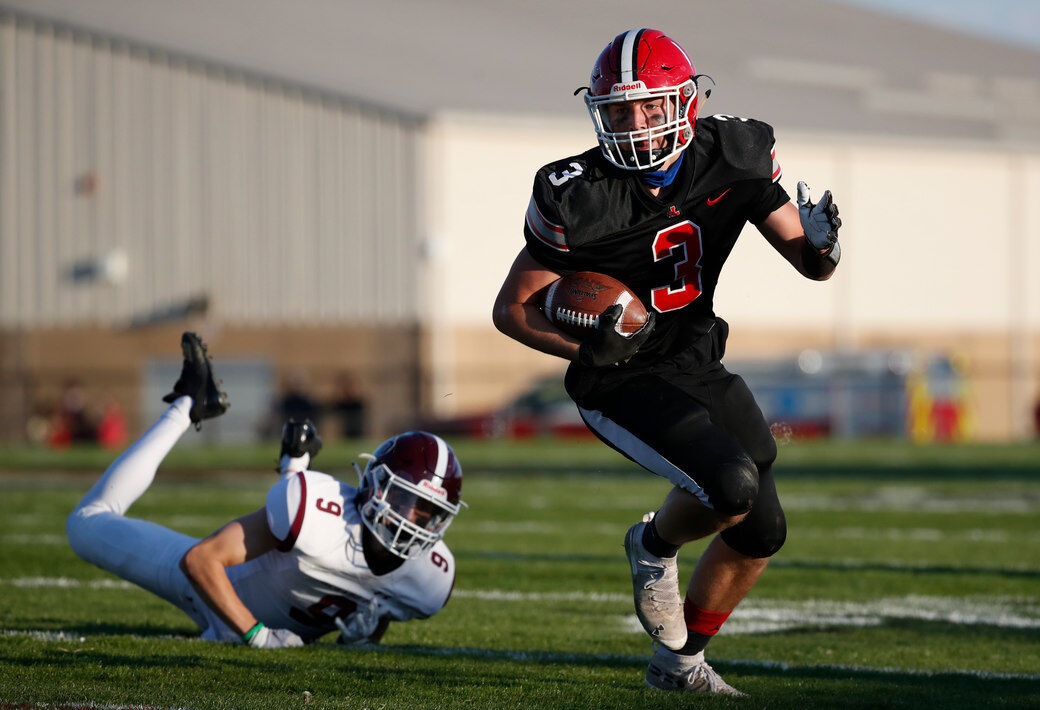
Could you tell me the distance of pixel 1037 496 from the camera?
11.4 m

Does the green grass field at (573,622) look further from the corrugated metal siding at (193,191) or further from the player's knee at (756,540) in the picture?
the corrugated metal siding at (193,191)

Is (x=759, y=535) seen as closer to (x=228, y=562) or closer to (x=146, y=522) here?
(x=228, y=562)

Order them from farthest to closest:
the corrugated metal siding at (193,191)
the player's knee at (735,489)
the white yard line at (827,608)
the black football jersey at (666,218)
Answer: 1. the corrugated metal siding at (193,191)
2. the white yard line at (827,608)
3. the black football jersey at (666,218)
4. the player's knee at (735,489)

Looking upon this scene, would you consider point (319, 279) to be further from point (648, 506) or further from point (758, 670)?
point (758, 670)

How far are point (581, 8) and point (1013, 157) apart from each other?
29.2 feet

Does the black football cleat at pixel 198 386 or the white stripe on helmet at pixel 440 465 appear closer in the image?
the white stripe on helmet at pixel 440 465

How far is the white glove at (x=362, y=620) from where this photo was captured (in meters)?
4.74

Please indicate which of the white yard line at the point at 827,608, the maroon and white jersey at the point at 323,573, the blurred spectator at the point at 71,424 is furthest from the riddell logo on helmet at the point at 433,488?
the blurred spectator at the point at 71,424

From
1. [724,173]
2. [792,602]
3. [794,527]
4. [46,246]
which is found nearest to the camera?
[724,173]

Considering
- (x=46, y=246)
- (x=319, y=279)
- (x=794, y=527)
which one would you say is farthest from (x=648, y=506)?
(x=46, y=246)

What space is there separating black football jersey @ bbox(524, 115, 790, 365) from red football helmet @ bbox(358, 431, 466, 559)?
84cm

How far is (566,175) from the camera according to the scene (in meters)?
4.06

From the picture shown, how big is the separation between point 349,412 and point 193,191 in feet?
17.0

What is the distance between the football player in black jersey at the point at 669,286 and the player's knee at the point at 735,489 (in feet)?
0.04
